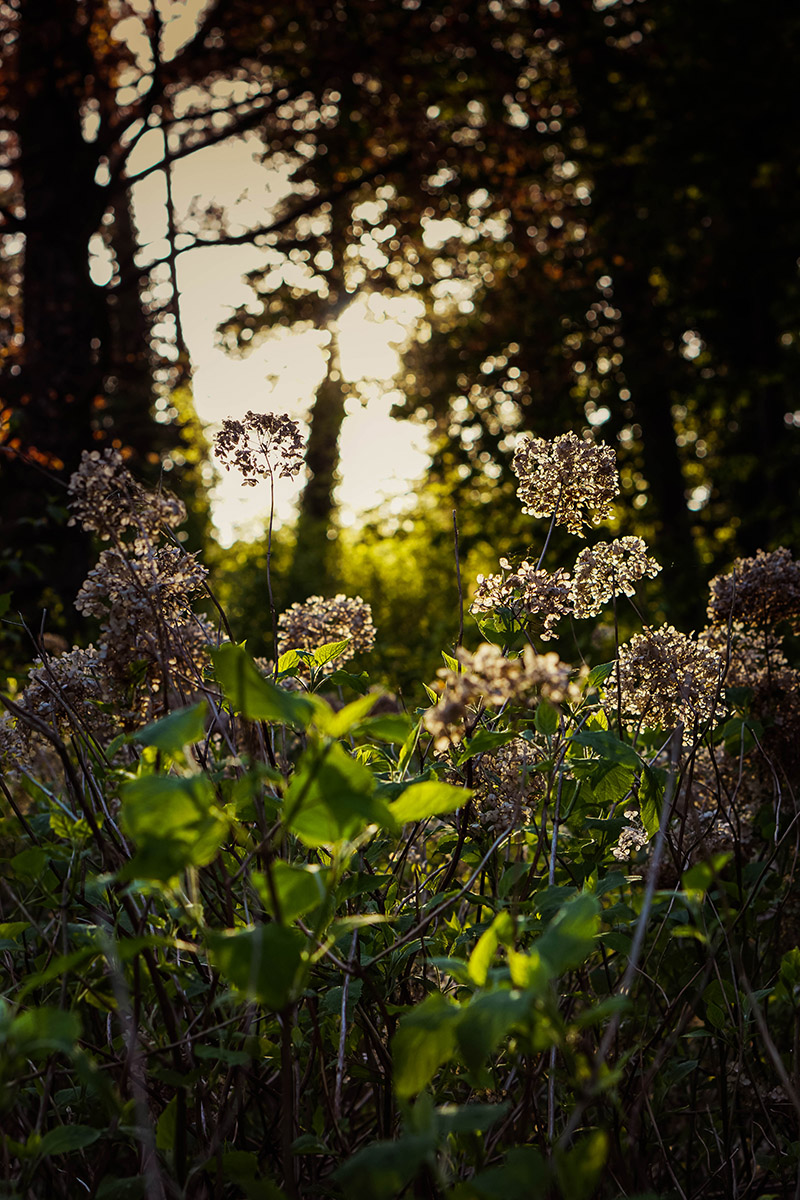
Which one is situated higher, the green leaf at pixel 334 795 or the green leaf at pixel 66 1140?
the green leaf at pixel 334 795

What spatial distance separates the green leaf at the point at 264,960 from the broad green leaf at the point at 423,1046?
4.5 inches

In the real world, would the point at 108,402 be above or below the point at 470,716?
above

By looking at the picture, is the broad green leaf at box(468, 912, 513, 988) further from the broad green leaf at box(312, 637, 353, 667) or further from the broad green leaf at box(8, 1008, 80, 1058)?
the broad green leaf at box(312, 637, 353, 667)

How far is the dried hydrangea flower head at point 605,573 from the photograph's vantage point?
160 centimetres

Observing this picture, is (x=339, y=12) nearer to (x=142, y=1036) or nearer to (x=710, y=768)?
(x=710, y=768)

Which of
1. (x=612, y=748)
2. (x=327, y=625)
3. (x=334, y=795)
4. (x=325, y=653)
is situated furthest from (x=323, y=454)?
(x=334, y=795)

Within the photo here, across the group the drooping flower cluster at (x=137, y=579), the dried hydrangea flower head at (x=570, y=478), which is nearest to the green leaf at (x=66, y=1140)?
the drooping flower cluster at (x=137, y=579)

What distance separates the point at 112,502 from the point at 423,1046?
1.08 m

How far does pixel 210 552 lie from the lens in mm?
14875

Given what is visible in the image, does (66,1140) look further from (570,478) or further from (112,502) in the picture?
(570,478)

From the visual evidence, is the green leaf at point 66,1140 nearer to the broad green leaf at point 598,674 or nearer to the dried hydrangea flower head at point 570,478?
the broad green leaf at point 598,674

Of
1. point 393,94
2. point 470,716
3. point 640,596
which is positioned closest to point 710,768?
point 640,596

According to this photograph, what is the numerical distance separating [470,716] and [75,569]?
7.42 meters

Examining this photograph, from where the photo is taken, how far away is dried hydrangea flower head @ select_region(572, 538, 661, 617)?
1.60 meters
